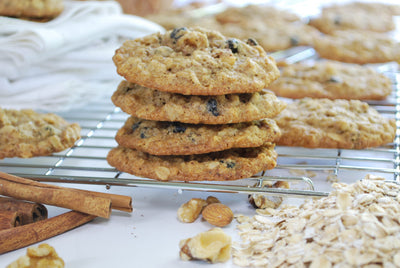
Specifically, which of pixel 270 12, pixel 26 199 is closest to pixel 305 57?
pixel 270 12

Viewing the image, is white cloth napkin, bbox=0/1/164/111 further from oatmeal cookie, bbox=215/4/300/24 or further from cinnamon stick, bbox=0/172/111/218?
oatmeal cookie, bbox=215/4/300/24

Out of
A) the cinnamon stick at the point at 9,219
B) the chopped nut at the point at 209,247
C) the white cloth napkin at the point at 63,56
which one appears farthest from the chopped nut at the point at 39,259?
the white cloth napkin at the point at 63,56

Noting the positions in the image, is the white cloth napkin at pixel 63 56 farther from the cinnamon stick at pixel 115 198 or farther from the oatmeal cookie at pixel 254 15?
the oatmeal cookie at pixel 254 15

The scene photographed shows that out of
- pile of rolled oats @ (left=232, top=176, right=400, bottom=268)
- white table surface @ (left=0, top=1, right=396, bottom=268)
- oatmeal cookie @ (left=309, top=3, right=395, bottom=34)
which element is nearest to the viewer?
pile of rolled oats @ (left=232, top=176, right=400, bottom=268)

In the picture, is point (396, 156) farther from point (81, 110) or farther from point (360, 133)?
point (81, 110)

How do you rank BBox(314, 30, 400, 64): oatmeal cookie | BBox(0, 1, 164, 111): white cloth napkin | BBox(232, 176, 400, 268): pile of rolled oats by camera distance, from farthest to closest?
BBox(314, 30, 400, 64): oatmeal cookie, BBox(0, 1, 164, 111): white cloth napkin, BBox(232, 176, 400, 268): pile of rolled oats

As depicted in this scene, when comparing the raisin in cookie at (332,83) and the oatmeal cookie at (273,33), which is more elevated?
Result: the oatmeal cookie at (273,33)

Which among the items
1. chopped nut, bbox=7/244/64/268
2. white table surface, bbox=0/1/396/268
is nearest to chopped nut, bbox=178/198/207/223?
white table surface, bbox=0/1/396/268

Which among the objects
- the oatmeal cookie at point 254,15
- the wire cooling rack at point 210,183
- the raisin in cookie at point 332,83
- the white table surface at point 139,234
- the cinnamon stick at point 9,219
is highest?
the oatmeal cookie at point 254,15
